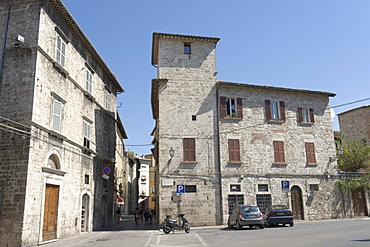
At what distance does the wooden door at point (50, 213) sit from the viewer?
1384cm

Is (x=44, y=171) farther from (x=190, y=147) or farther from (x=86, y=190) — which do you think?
(x=190, y=147)

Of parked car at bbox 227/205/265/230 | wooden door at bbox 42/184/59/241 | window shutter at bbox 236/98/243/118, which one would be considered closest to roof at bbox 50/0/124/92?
wooden door at bbox 42/184/59/241

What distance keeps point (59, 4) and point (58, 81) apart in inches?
142

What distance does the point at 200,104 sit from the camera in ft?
71.1

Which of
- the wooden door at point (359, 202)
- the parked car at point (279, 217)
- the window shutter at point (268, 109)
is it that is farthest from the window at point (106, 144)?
the wooden door at point (359, 202)

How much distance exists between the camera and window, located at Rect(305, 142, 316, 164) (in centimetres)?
2314

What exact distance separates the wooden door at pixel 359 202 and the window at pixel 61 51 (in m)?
21.9

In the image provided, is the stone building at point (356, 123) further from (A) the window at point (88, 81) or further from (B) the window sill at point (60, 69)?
(B) the window sill at point (60, 69)

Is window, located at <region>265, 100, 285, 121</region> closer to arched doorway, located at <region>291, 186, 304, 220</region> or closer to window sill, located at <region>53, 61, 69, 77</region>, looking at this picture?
arched doorway, located at <region>291, 186, 304, 220</region>

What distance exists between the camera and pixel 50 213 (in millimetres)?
14289

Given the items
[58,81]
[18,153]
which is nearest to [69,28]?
[58,81]

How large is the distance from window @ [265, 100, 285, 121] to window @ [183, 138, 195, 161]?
604 cm

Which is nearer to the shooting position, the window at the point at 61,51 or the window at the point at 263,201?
the window at the point at 61,51

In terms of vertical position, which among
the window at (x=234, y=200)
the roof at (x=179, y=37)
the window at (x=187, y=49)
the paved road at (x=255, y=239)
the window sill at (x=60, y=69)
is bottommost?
the paved road at (x=255, y=239)
